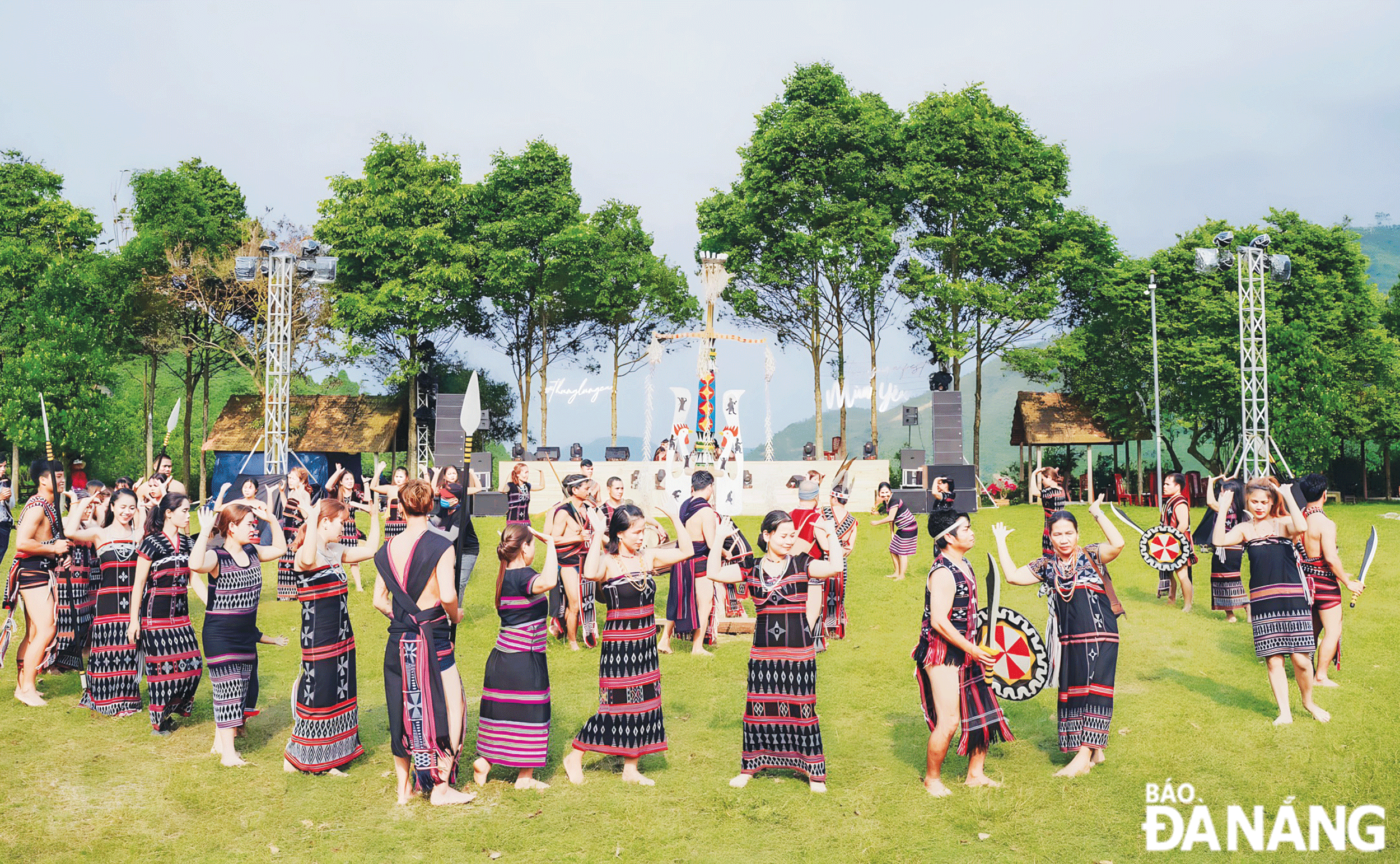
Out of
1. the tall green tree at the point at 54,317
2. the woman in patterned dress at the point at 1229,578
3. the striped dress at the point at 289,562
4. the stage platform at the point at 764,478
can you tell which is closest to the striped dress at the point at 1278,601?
the woman in patterned dress at the point at 1229,578

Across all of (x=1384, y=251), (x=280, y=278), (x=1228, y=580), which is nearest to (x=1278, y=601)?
(x=1228, y=580)

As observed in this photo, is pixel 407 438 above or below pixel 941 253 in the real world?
below

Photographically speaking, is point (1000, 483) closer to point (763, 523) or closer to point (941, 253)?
point (941, 253)

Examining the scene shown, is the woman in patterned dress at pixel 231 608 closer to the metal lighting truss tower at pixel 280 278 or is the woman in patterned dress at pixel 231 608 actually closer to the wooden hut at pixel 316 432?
the metal lighting truss tower at pixel 280 278

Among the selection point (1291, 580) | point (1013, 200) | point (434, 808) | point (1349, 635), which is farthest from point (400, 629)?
point (1013, 200)

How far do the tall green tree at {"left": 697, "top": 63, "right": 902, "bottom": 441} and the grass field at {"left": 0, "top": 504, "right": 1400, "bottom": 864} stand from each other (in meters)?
24.1

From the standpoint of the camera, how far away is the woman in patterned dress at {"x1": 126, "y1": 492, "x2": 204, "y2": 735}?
24.6 feet

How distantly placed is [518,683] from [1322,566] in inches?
265

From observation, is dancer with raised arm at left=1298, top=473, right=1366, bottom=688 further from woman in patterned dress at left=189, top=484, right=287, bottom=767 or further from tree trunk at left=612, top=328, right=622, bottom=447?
tree trunk at left=612, top=328, right=622, bottom=447

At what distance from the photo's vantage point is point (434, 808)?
603 cm

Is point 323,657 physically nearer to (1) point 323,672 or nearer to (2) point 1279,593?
(1) point 323,672

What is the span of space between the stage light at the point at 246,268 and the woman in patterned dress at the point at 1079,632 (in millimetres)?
17925

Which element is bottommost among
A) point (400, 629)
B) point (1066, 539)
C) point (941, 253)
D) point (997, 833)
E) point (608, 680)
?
point (997, 833)

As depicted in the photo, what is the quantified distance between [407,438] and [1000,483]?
20.5m
